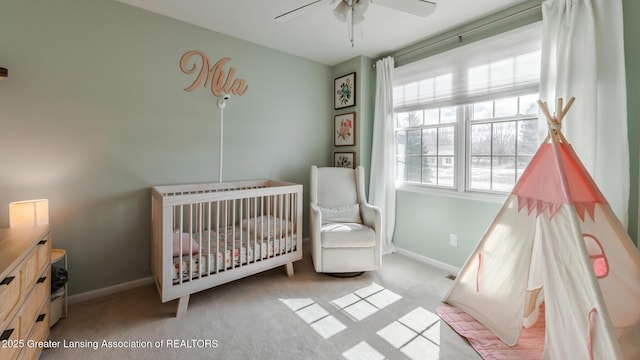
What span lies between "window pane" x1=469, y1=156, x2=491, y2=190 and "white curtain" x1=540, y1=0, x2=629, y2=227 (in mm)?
698

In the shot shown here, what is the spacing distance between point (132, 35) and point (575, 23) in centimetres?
351

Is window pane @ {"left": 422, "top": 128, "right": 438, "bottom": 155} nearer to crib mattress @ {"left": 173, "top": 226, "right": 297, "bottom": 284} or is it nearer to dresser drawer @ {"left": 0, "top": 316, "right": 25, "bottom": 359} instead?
crib mattress @ {"left": 173, "top": 226, "right": 297, "bottom": 284}

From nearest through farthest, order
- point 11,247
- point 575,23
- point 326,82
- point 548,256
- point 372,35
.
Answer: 1. point 11,247
2. point 548,256
3. point 575,23
4. point 372,35
5. point 326,82

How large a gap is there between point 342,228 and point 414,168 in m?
1.24

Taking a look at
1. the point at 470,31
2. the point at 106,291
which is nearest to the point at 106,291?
the point at 106,291

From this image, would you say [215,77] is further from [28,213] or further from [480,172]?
[480,172]

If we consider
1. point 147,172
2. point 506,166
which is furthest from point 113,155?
point 506,166

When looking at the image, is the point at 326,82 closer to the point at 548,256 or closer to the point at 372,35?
the point at 372,35

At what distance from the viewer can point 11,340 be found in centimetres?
115

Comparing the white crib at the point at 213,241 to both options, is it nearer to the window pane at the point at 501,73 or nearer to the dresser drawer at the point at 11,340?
the dresser drawer at the point at 11,340

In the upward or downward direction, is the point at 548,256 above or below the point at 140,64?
below

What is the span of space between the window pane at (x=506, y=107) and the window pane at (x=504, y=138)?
0.27 feet

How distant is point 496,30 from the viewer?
245cm

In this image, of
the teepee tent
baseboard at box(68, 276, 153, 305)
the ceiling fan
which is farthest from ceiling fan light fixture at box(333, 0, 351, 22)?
baseboard at box(68, 276, 153, 305)
